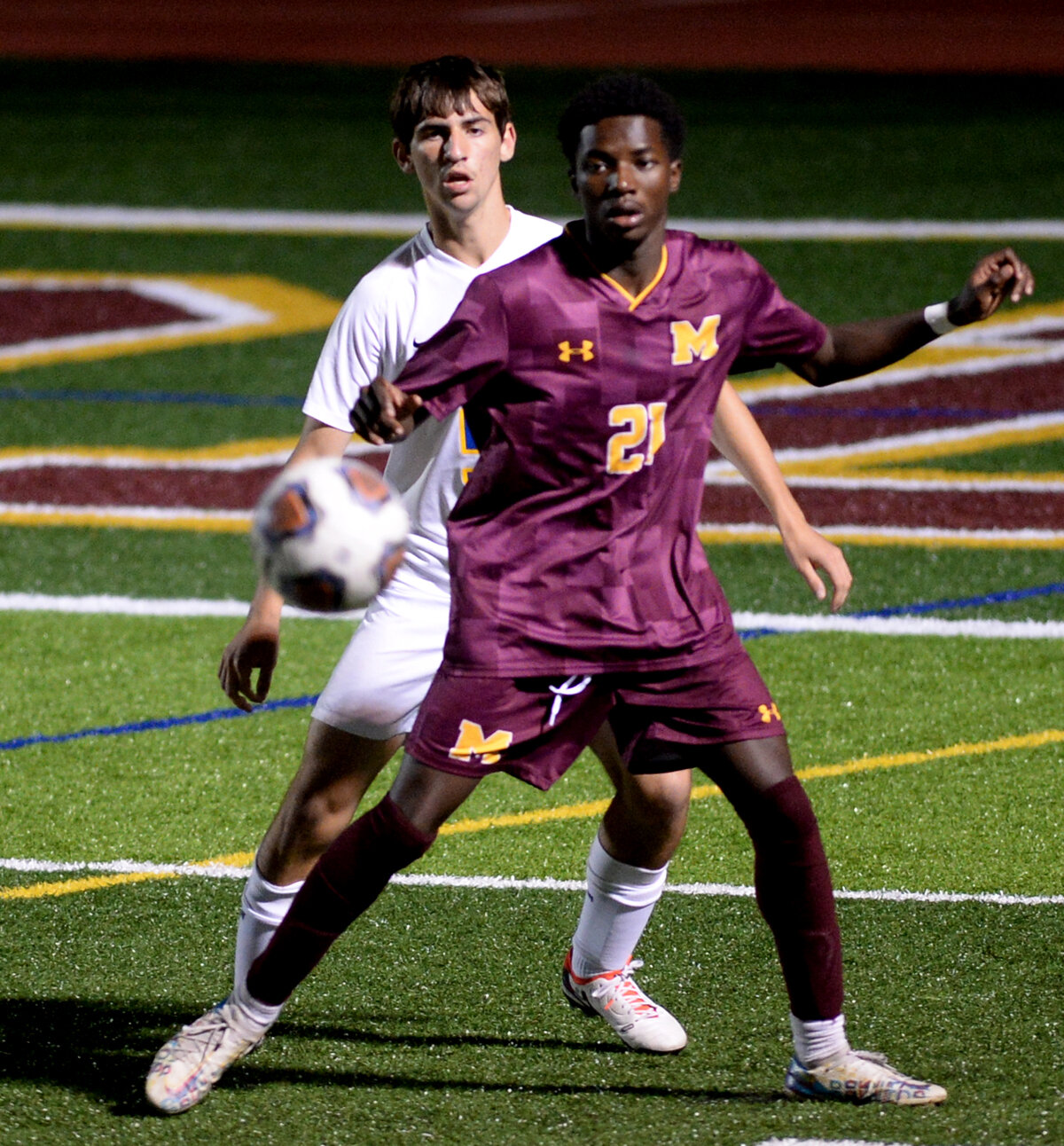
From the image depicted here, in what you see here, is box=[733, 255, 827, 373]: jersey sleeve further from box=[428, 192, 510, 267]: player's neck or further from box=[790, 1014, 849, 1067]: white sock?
box=[790, 1014, 849, 1067]: white sock

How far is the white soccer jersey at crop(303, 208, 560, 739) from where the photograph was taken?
13.2ft

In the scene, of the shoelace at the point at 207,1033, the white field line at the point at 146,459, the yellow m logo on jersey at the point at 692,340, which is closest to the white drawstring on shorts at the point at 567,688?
the yellow m logo on jersey at the point at 692,340

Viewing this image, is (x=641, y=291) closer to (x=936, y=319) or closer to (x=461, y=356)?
(x=461, y=356)

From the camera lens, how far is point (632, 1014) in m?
4.27

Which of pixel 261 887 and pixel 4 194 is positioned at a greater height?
pixel 261 887

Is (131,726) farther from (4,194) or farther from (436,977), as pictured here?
(4,194)

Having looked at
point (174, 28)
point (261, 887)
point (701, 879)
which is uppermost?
point (261, 887)

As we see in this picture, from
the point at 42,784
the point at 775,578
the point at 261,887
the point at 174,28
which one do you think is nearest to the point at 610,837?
the point at 261,887

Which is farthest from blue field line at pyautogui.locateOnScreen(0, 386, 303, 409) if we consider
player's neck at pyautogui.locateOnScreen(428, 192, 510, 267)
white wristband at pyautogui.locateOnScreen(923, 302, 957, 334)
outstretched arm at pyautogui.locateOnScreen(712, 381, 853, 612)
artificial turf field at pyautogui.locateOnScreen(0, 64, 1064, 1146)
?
white wristband at pyautogui.locateOnScreen(923, 302, 957, 334)

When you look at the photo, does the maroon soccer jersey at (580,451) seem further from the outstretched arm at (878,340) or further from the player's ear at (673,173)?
the outstretched arm at (878,340)

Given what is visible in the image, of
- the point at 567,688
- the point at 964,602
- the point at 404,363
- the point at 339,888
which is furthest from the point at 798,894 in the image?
the point at 964,602

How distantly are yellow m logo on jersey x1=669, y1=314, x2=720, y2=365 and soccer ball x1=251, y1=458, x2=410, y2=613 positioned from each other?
1.90ft

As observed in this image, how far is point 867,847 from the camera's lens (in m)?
5.55

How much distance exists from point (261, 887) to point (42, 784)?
84.9 inches
